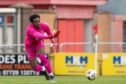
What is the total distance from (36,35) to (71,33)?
78.4 feet

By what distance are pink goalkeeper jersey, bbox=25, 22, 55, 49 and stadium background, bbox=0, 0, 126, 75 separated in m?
8.93

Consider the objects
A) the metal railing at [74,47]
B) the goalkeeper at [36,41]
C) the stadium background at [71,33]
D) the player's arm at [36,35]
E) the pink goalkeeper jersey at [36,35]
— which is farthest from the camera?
the metal railing at [74,47]

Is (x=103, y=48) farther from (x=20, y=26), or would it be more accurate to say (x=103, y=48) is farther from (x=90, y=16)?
(x=90, y=16)

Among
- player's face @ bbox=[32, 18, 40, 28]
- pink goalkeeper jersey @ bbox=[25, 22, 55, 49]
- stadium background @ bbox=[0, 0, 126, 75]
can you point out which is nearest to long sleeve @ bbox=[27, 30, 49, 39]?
pink goalkeeper jersey @ bbox=[25, 22, 55, 49]

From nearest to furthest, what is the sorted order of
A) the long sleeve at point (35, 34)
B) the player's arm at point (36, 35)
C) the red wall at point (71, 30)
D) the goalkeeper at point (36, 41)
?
the player's arm at point (36, 35) → the long sleeve at point (35, 34) → the goalkeeper at point (36, 41) → the red wall at point (71, 30)

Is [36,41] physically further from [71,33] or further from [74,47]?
[71,33]

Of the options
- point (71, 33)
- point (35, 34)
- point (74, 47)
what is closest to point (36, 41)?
point (35, 34)

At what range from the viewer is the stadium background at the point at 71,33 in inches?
1201

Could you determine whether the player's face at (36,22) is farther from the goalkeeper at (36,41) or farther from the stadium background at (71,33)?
the stadium background at (71,33)

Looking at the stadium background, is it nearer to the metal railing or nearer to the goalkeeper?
the metal railing

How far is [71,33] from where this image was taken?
1748 inches

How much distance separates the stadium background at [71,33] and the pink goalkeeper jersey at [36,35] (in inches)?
351

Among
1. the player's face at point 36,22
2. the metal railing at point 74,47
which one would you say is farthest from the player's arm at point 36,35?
the metal railing at point 74,47

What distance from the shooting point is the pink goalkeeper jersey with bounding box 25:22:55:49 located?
811 inches
